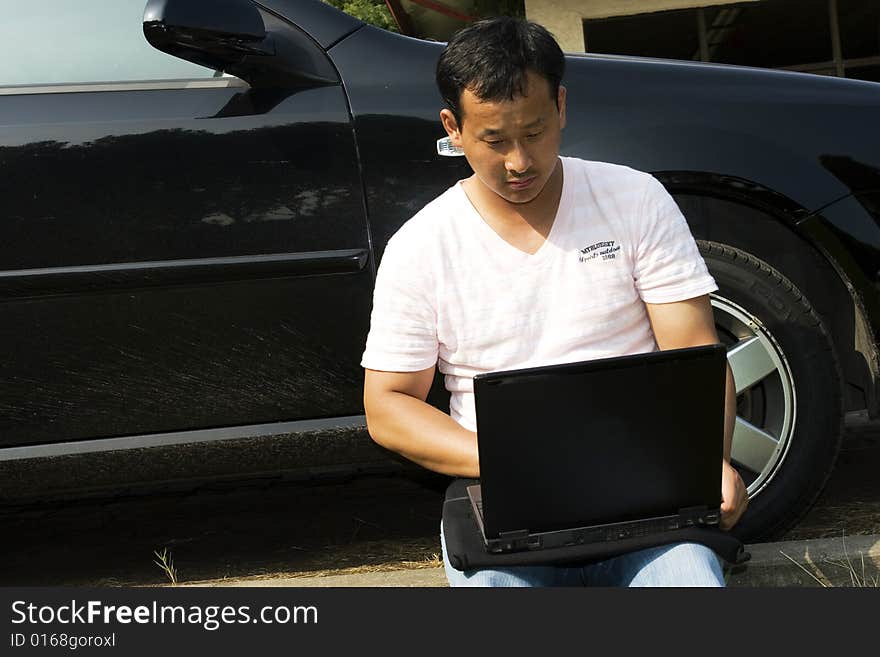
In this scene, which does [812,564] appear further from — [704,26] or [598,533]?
[704,26]

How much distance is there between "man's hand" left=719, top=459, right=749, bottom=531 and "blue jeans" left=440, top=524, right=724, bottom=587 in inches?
2.5

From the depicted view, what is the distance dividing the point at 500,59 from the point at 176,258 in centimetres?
115

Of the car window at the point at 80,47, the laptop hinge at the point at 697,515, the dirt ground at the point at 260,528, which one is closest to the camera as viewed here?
the laptop hinge at the point at 697,515

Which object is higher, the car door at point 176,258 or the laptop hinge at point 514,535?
Result: the car door at point 176,258

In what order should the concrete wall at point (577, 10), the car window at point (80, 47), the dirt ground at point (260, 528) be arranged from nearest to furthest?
the car window at point (80, 47) → the dirt ground at point (260, 528) → the concrete wall at point (577, 10)

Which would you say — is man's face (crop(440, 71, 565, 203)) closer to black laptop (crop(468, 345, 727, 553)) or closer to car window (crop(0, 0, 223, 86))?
black laptop (crop(468, 345, 727, 553))

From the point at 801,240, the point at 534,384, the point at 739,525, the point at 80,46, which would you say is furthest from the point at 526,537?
the point at 80,46

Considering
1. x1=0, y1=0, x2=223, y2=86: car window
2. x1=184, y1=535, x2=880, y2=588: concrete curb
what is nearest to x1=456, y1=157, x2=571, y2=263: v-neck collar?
x1=184, y1=535, x2=880, y2=588: concrete curb

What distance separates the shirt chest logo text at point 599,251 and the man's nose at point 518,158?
0.59ft

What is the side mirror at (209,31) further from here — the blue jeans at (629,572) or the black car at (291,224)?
the blue jeans at (629,572)

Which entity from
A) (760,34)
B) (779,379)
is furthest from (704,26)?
(779,379)

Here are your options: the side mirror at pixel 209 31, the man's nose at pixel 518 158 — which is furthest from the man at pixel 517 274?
the side mirror at pixel 209 31

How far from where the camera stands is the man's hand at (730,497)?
180 centimetres

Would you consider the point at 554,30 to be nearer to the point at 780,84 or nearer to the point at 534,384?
the point at 780,84
